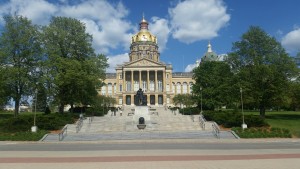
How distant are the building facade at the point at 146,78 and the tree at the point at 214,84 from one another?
40045mm

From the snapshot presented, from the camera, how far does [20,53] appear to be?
4972cm

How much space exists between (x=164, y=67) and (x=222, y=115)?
70.9 m

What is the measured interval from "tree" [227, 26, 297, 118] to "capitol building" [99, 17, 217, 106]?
48.2m

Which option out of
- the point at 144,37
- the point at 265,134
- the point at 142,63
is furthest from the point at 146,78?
the point at 265,134

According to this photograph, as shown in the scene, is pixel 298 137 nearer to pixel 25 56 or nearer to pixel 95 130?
pixel 95 130

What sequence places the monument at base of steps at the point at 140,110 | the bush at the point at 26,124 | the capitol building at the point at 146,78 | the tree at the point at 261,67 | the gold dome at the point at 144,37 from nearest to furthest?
the bush at the point at 26,124 < the monument at base of steps at the point at 140,110 < the tree at the point at 261,67 < the capitol building at the point at 146,78 < the gold dome at the point at 144,37

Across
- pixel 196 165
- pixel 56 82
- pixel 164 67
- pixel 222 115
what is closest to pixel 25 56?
pixel 56 82

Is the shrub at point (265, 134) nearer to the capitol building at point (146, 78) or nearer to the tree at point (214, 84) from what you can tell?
the tree at point (214, 84)

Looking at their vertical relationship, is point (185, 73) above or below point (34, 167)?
above

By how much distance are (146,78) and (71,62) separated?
66.1 m

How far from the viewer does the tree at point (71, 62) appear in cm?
4912

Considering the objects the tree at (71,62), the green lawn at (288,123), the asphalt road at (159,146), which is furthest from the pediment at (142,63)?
the asphalt road at (159,146)

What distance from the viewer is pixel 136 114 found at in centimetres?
4722

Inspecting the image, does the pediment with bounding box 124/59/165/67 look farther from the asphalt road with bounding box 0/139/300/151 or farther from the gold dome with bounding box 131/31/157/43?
the asphalt road with bounding box 0/139/300/151
